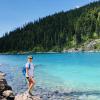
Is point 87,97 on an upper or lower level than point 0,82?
lower

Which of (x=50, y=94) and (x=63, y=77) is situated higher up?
(x=63, y=77)

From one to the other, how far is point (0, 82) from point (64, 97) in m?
6.81

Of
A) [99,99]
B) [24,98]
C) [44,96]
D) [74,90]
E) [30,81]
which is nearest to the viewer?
[24,98]

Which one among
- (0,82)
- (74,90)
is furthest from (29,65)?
(74,90)

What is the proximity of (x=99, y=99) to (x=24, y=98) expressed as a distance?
304 inches

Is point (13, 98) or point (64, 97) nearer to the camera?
point (13, 98)

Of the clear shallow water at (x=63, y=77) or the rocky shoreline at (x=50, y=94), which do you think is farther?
the clear shallow water at (x=63, y=77)

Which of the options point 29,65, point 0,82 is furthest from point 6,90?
point 29,65

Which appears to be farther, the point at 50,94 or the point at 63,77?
the point at 63,77

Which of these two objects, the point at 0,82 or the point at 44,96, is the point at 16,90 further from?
the point at 0,82

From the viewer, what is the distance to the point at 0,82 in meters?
27.8

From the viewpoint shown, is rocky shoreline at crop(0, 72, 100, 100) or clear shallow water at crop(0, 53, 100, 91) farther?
clear shallow water at crop(0, 53, 100, 91)

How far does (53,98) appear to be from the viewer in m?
31.1

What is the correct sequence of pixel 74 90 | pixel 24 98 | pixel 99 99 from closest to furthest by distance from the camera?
pixel 24 98 → pixel 99 99 → pixel 74 90
